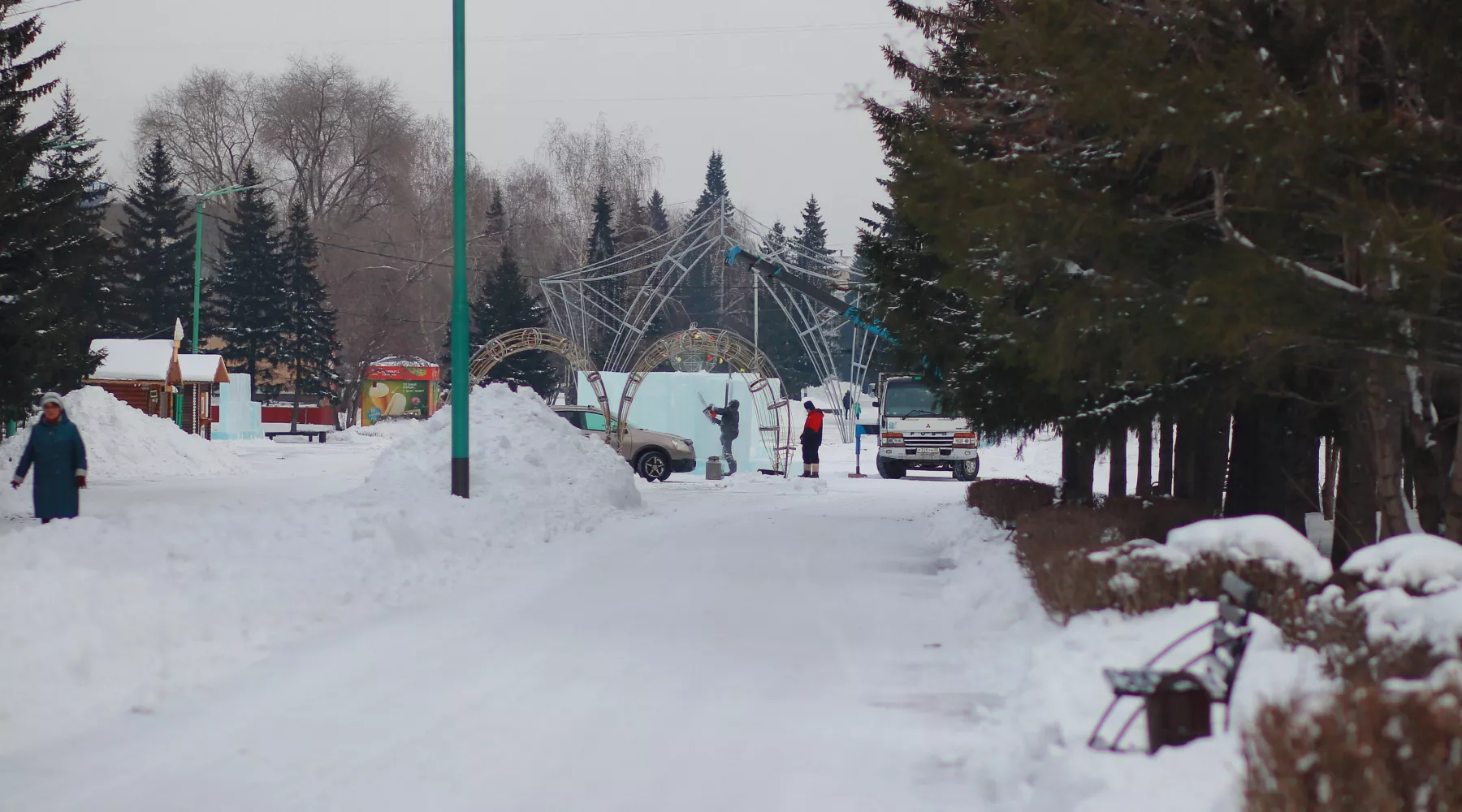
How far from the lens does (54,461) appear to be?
516 inches

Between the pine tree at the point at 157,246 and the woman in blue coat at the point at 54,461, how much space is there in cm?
4990

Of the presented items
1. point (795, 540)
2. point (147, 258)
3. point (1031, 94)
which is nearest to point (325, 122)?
point (147, 258)

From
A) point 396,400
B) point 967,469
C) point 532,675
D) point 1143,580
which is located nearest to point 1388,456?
point 1143,580

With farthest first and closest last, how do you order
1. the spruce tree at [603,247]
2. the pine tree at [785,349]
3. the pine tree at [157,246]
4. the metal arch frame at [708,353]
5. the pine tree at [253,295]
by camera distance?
the pine tree at [785,349] < the spruce tree at [603,247] < the pine tree at [253,295] < the pine tree at [157,246] < the metal arch frame at [708,353]

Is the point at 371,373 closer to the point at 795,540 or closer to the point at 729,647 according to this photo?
the point at 795,540

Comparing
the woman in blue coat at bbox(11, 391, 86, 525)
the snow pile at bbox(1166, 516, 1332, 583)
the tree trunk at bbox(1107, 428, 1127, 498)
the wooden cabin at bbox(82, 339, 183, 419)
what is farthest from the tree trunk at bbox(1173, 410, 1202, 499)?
Result: the wooden cabin at bbox(82, 339, 183, 419)

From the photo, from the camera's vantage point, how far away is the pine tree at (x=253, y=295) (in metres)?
62.4

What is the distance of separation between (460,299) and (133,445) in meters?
19.2

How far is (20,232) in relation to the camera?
22.4 meters

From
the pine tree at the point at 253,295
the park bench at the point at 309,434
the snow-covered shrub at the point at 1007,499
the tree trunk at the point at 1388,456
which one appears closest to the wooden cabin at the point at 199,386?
Answer: the park bench at the point at 309,434

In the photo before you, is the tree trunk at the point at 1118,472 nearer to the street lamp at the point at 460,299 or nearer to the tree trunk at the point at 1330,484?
the tree trunk at the point at 1330,484

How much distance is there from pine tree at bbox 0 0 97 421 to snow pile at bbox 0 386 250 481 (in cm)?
497

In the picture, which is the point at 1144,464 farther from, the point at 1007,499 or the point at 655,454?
the point at 655,454

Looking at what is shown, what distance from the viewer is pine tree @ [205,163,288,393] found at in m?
62.4
